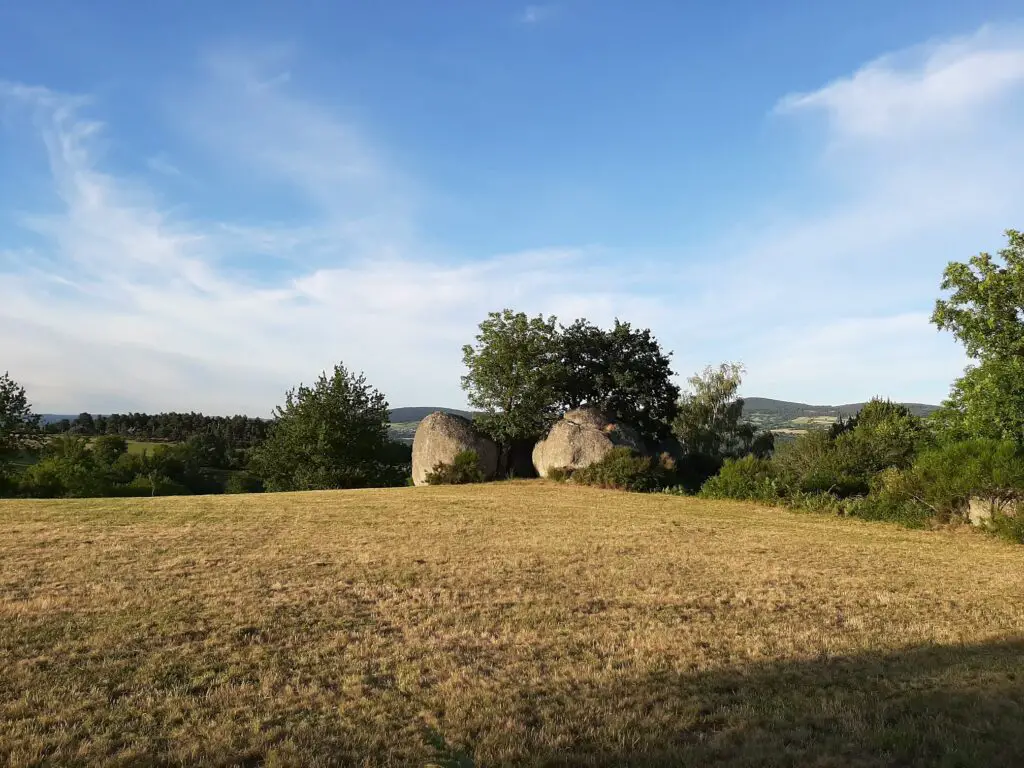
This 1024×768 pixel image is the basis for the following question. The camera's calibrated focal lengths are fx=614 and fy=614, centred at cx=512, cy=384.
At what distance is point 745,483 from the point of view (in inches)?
1043

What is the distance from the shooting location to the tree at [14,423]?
1699 inches

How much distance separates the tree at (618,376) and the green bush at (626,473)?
7.81 metres

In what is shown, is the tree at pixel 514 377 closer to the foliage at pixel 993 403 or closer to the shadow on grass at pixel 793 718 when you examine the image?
the foliage at pixel 993 403

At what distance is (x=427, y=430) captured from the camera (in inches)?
1457

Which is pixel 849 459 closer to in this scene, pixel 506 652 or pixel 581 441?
pixel 581 441

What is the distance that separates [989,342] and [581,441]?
18.3 m

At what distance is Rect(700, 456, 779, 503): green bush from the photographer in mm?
25609

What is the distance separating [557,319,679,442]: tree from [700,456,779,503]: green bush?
37.0 feet

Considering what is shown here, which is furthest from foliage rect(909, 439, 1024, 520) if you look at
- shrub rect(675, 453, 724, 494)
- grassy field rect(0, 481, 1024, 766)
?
shrub rect(675, 453, 724, 494)

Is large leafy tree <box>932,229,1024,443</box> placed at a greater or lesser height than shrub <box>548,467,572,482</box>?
greater

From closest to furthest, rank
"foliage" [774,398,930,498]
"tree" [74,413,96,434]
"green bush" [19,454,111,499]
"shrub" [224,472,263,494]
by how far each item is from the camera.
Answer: "foliage" [774,398,930,498] → "green bush" [19,454,111,499] → "shrub" [224,472,263,494] → "tree" [74,413,96,434]

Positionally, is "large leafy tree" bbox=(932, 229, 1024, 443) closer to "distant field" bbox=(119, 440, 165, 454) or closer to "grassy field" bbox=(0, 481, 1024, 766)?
"grassy field" bbox=(0, 481, 1024, 766)

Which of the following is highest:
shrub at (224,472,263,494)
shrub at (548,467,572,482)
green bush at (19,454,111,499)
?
shrub at (548,467,572,482)

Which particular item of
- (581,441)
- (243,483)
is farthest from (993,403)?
(243,483)
